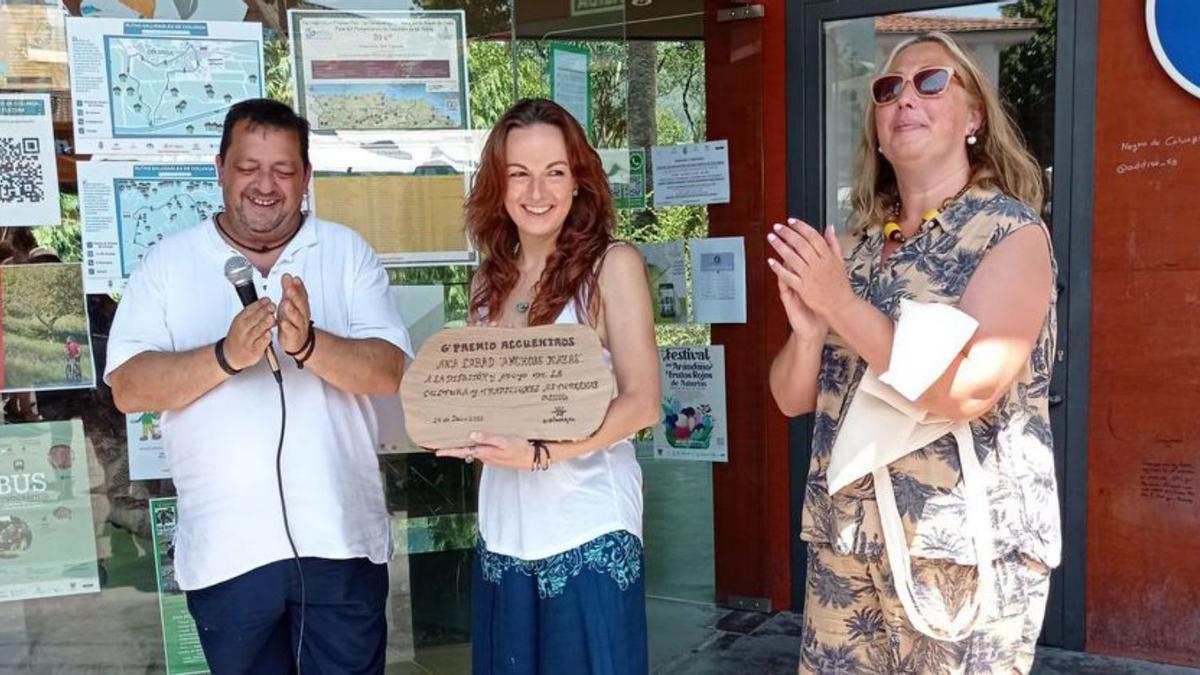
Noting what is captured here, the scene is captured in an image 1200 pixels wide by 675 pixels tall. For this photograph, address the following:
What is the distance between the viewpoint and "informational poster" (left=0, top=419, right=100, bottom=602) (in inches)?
114

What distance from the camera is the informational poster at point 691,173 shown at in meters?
4.45

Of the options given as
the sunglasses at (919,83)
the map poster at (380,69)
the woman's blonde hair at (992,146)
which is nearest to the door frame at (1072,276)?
the map poster at (380,69)

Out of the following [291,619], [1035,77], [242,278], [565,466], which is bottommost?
[291,619]

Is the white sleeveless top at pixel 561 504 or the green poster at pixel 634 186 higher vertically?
the green poster at pixel 634 186

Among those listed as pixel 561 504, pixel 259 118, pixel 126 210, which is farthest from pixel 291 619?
pixel 126 210

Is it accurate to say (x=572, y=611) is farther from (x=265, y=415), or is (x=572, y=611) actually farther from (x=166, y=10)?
(x=166, y=10)

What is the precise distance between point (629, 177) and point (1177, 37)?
7.11ft

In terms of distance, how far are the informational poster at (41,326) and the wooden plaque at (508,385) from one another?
144 cm

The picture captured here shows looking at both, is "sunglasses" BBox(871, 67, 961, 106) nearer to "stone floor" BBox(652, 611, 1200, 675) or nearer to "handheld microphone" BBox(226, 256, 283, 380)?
"handheld microphone" BBox(226, 256, 283, 380)

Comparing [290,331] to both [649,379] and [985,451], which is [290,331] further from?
[985,451]

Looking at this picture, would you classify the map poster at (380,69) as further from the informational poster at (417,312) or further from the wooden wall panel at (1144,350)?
the wooden wall panel at (1144,350)

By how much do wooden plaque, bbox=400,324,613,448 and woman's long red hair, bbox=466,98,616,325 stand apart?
0.11 metres

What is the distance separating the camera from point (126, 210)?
289cm

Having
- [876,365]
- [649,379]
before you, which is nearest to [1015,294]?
[876,365]
